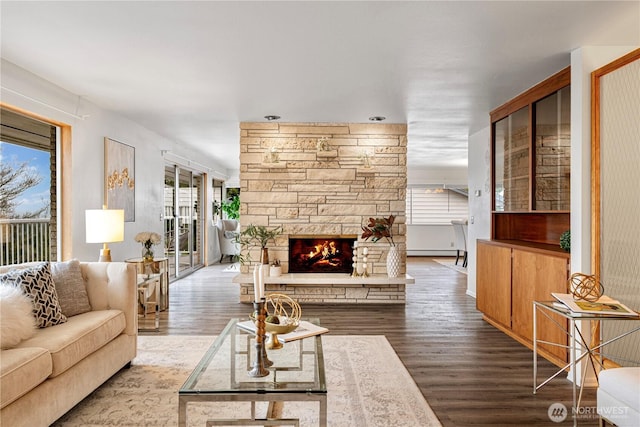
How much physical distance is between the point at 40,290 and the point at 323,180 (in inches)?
141

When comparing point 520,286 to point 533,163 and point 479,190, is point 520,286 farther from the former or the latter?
point 479,190

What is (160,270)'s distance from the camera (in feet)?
16.5

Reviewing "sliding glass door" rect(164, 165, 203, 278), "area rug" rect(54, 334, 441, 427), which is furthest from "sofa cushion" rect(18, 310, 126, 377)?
"sliding glass door" rect(164, 165, 203, 278)

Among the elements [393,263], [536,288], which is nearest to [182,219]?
[393,263]

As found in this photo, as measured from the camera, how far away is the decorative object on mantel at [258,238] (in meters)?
5.50

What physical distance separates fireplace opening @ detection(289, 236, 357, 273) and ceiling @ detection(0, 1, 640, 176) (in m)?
1.77

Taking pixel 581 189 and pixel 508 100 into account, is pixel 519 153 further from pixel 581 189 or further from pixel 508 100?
pixel 581 189

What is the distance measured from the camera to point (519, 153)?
422 cm

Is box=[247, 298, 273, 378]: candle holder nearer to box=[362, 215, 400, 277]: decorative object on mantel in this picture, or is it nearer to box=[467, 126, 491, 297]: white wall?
box=[362, 215, 400, 277]: decorative object on mantel

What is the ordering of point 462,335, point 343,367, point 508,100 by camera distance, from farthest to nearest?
point 508,100 < point 462,335 < point 343,367

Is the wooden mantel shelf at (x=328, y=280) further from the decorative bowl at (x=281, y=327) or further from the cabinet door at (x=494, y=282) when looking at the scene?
the decorative bowl at (x=281, y=327)

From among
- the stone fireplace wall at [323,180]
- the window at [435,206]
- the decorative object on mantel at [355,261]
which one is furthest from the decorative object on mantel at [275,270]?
the window at [435,206]

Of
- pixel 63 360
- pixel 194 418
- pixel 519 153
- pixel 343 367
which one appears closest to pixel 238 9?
pixel 63 360

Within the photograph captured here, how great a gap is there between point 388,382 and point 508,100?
10.4ft
